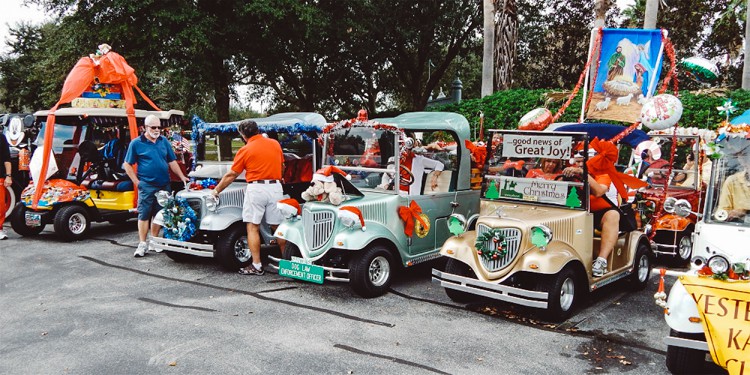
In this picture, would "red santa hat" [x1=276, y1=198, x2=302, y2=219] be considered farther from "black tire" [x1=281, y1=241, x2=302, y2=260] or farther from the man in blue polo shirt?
the man in blue polo shirt

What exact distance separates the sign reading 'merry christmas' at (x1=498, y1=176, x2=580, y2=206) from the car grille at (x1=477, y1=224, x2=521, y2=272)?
72cm

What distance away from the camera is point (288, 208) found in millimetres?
6305

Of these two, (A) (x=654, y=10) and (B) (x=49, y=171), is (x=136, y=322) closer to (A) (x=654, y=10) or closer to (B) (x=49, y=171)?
(B) (x=49, y=171)

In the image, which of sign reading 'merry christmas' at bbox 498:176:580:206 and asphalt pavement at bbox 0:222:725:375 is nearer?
asphalt pavement at bbox 0:222:725:375

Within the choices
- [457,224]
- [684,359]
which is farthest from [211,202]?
[684,359]

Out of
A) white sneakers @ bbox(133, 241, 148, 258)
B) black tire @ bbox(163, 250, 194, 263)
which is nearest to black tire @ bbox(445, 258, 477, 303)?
black tire @ bbox(163, 250, 194, 263)

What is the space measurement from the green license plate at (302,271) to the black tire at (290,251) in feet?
0.58

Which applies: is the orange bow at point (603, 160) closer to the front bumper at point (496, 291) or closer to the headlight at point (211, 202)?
the front bumper at point (496, 291)

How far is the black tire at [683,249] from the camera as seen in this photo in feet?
24.6

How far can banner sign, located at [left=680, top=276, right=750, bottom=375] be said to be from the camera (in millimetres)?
3484

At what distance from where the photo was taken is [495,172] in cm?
600

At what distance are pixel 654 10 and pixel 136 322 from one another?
1150 cm

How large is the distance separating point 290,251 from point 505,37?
8817 millimetres

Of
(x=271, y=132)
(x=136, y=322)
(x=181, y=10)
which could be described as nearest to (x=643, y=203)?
(x=271, y=132)
